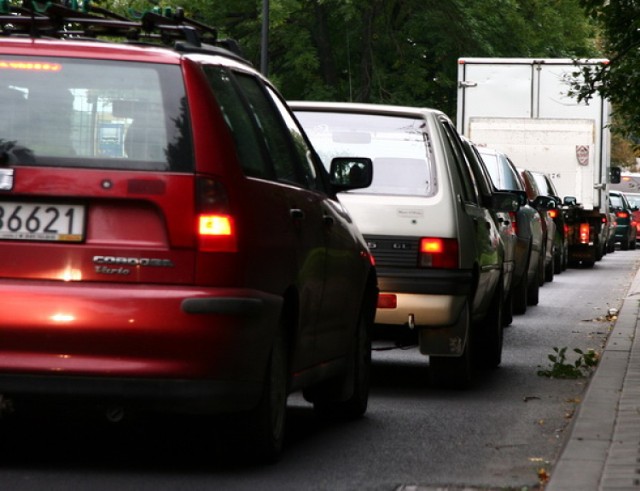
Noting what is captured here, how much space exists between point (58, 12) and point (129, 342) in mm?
1628

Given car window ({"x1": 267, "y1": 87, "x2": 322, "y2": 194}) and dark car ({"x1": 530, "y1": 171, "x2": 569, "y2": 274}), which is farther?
dark car ({"x1": 530, "y1": 171, "x2": 569, "y2": 274})

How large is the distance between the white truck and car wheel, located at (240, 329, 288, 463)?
22.0 metres

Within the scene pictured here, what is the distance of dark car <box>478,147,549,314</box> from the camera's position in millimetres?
18812

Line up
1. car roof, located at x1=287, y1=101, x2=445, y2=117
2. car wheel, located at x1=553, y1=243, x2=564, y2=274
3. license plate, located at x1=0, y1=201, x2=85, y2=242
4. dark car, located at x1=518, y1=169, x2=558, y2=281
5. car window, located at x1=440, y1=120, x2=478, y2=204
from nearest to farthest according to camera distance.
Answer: license plate, located at x1=0, y1=201, x2=85, y2=242
car roof, located at x1=287, y1=101, x2=445, y2=117
car window, located at x1=440, y1=120, x2=478, y2=204
dark car, located at x1=518, y1=169, x2=558, y2=281
car wheel, located at x1=553, y1=243, x2=564, y2=274

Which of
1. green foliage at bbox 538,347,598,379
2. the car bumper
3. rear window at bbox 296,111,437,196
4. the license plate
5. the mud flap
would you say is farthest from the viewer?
green foliage at bbox 538,347,598,379

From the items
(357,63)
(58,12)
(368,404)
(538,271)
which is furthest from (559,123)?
(58,12)

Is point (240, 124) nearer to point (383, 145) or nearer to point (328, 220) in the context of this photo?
point (328, 220)

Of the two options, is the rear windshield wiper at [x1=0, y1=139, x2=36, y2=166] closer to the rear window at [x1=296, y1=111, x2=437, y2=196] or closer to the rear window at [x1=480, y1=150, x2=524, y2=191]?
the rear window at [x1=296, y1=111, x2=437, y2=196]

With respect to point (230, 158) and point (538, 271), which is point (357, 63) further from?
point (230, 158)

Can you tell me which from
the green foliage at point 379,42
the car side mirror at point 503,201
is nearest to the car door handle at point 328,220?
the car side mirror at point 503,201

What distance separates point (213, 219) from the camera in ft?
22.2

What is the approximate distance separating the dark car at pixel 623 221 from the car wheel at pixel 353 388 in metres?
38.6

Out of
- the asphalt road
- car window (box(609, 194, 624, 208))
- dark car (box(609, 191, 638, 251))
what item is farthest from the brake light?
car window (box(609, 194, 624, 208))

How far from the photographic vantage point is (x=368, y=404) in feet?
33.7
